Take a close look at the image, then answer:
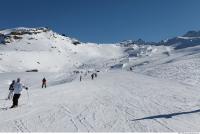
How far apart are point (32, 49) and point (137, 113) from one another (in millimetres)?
172395

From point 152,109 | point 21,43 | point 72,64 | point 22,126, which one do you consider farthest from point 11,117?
point 21,43

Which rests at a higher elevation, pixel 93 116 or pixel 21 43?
pixel 21 43

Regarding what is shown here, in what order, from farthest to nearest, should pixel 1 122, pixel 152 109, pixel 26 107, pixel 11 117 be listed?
pixel 26 107
pixel 152 109
pixel 11 117
pixel 1 122

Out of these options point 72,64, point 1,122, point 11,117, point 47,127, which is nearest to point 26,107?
point 11,117

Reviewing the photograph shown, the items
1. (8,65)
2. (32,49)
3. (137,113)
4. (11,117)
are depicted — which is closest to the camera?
(11,117)

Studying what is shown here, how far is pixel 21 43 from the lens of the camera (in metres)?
198

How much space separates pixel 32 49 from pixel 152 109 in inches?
6747

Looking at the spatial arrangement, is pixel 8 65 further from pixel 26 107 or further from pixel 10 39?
pixel 26 107

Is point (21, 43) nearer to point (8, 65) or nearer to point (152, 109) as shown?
point (8, 65)

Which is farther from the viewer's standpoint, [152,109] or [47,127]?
[152,109]

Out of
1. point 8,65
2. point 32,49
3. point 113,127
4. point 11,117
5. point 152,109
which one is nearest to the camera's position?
point 113,127

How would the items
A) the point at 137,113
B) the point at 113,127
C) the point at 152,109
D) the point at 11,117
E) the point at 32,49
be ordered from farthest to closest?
the point at 32,49 < the point at 152,109 < the point at 137,113 < the point at 11,117 < the point at 113,127

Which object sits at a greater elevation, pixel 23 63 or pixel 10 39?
pixel 10 39

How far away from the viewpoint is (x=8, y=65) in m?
136
